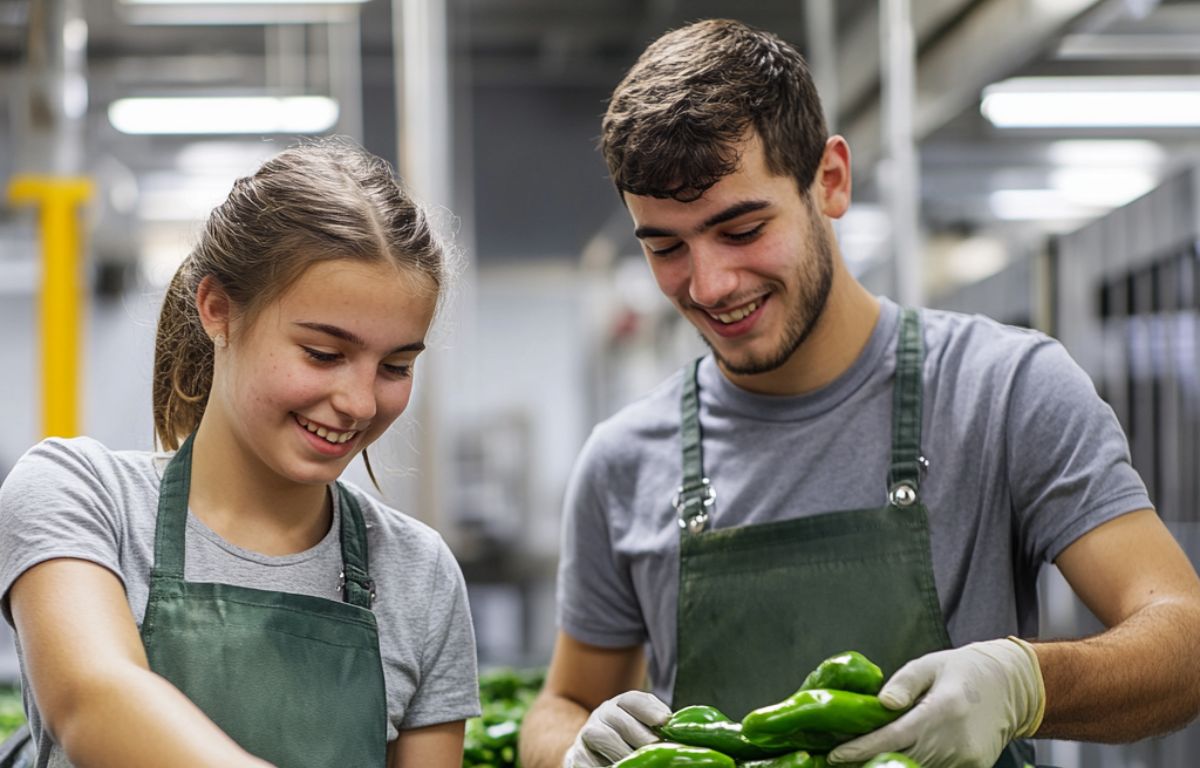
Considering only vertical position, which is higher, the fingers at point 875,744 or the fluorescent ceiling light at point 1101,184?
the fluorescent ceiling light at point 1101,184

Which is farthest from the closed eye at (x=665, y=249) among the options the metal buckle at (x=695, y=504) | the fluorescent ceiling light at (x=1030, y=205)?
the fluorescent ceiling light at (x=1030, y=205)

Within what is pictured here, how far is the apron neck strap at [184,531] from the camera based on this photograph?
151 cm

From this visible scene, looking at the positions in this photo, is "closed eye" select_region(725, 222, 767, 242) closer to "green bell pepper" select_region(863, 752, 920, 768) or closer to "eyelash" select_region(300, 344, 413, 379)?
"eyelash" select_region(300, 344, 413, 379)

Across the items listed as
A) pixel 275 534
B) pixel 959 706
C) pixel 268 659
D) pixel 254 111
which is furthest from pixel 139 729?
pixel 254 111

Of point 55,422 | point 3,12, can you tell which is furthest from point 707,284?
point 3,12

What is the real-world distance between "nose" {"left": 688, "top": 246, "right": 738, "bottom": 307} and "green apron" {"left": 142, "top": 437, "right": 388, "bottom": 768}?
0.60m

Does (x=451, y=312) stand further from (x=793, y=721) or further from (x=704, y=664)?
(x=793, y=721)

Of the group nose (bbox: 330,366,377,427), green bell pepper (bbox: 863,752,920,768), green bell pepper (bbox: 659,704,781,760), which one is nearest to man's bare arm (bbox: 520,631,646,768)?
green bell pepper (bbox: 659,704,781,760)

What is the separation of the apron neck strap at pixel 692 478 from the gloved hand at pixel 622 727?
1.49 feet

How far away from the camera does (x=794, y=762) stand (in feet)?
4.29

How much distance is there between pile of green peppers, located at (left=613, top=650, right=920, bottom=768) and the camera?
131cm

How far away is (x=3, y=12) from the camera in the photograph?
5.60 meters

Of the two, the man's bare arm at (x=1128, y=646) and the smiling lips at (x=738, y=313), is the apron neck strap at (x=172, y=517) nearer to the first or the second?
the smiling lips at (x=738, y=313)

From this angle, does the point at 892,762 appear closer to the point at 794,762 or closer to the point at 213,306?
the point at 794,762
